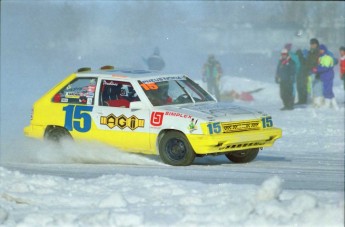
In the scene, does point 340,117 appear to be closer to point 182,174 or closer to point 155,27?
point 182,174

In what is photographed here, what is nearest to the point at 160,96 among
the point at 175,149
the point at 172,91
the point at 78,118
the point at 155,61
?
the point at 172,91

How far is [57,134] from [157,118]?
1.75 metres

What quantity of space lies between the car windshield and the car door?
195mm

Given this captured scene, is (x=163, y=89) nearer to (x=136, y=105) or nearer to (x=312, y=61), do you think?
(x=136, y=105)

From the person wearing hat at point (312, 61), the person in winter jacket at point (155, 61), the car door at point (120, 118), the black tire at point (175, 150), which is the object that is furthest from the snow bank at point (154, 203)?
the person in winter jacket at point (155, 61)

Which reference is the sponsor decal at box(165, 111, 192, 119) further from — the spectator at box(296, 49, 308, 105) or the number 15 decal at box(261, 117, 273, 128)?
the spectator at box(296, 49, 308, 105)

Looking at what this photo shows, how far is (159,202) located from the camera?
10.2 m

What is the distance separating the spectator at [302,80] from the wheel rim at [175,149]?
48.0 feet

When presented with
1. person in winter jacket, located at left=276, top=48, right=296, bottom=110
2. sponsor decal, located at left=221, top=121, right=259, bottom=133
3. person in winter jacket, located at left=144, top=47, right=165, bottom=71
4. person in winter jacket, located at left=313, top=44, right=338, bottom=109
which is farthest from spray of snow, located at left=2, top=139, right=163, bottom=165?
person in winter jacket, located at left=144, top=47, right=165, bottom=71

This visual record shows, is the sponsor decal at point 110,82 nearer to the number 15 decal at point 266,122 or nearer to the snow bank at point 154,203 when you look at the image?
the number 15 decal at point 266,122

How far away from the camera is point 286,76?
26922 mm

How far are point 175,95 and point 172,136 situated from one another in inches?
33.7

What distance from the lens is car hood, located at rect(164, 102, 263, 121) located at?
13.4 meters

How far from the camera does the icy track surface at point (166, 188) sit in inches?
353
